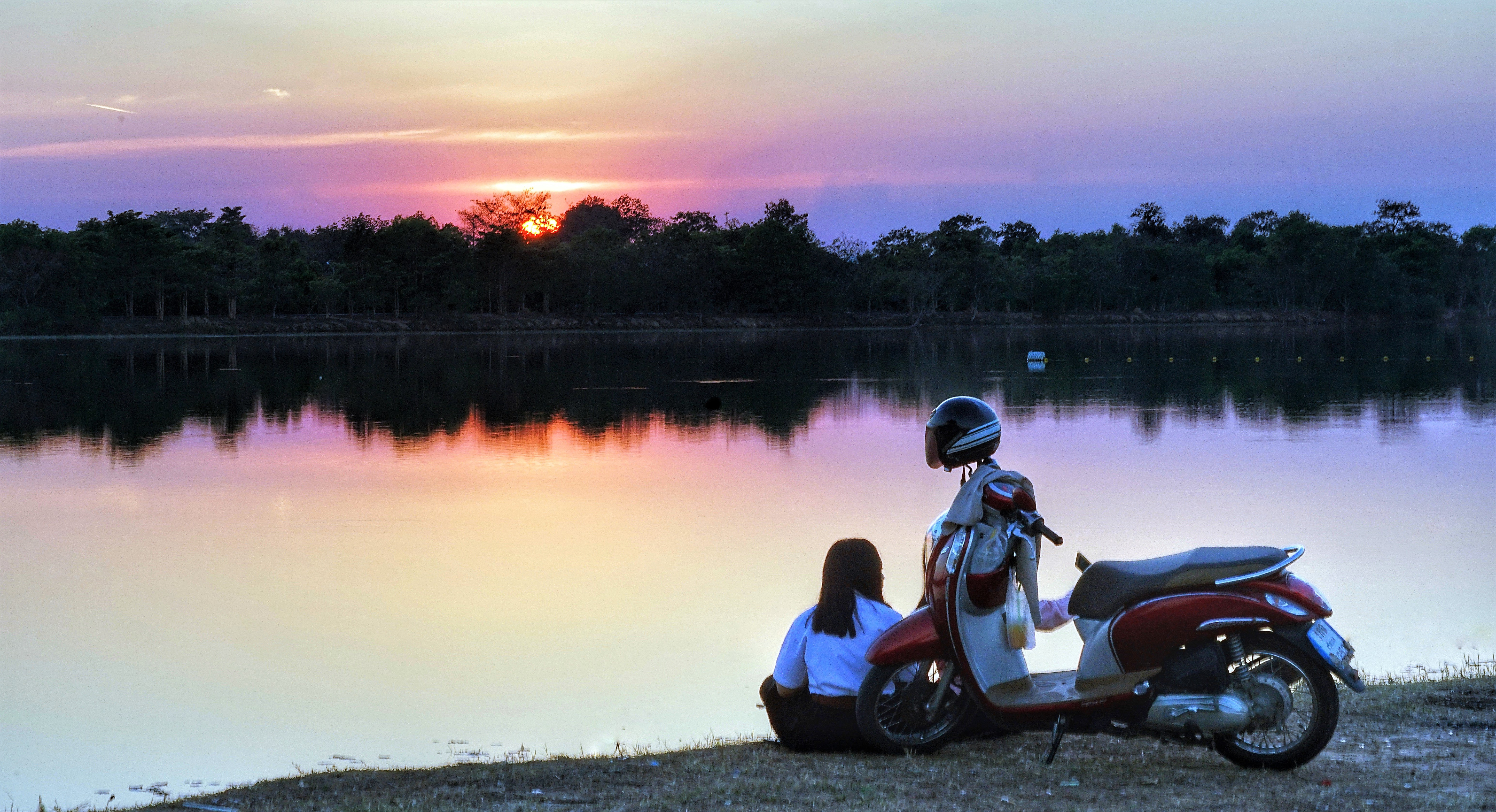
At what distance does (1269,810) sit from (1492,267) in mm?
142725

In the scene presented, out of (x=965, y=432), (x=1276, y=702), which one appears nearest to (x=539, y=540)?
(x=965, y=432)

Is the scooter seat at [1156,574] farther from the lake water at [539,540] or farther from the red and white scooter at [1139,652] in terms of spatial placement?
the lake water at [539,540]

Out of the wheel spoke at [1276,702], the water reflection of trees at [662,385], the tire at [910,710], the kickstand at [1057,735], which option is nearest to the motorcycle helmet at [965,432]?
the tire at [910,710]

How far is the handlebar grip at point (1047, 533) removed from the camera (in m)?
5.15

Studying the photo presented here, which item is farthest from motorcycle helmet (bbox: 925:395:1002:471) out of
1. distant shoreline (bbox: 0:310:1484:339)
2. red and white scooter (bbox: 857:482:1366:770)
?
distant shoreline (bbox: 0:310:1484:339)

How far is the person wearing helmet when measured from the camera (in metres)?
5.44

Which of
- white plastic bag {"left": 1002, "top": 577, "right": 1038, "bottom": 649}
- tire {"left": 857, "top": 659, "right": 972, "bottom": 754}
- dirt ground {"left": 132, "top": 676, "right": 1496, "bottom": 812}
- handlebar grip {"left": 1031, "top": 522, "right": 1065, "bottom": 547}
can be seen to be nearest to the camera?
dirt ground {"left": 132, "top": 676, "right": 1496, "bottom": 812}

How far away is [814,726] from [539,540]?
7.13 metres

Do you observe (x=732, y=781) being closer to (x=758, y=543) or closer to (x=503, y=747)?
(x=503, y=747)

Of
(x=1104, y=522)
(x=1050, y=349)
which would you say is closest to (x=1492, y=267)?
(x=1050, y=349)

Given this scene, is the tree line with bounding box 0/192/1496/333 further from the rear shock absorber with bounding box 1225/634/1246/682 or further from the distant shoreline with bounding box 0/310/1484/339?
the rear shock absorber with bounding box 1225/634/1246/682

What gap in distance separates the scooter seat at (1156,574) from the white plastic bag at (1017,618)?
0.79 feet

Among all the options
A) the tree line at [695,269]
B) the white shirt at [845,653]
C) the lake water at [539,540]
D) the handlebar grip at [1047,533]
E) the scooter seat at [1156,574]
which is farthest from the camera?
the tree line at [695,269]

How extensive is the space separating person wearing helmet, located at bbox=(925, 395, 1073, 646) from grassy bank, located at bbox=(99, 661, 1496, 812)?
533 mm
